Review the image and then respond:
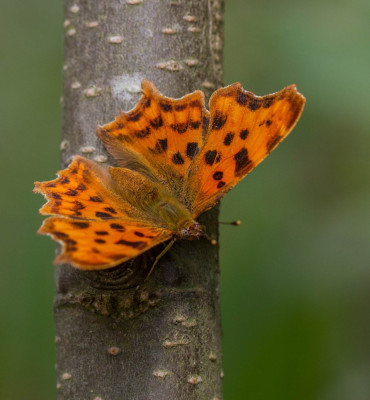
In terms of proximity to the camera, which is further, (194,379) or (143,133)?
(143,133)

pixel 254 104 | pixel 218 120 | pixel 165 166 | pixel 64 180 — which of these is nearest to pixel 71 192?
pixel 64 180

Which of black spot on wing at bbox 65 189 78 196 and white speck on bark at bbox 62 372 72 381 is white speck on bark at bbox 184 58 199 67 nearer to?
black spot on wing at bbox 65 189 78 196

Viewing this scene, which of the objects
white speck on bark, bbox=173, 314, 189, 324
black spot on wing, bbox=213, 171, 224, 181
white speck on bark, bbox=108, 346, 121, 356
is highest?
black spot on wing, bbox=213, 171, 224, 181

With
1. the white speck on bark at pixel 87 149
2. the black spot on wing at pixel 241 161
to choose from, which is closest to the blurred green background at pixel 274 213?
the black spot on wing at pixel 241 161

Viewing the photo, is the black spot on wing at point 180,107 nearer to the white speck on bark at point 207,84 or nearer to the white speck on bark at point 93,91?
the white speck on bark at point 207,84

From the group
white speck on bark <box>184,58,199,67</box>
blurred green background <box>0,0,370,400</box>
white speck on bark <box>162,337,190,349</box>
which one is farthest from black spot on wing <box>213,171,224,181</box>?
blurred green background <box>0,0,370,400</box>

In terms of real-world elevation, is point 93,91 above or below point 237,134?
above

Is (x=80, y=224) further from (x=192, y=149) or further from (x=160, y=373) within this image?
(x=192, y=149)
